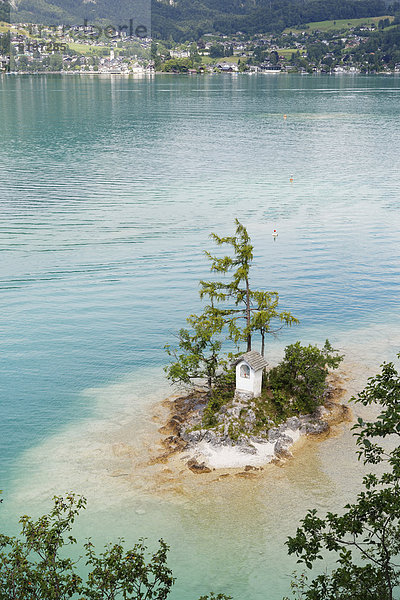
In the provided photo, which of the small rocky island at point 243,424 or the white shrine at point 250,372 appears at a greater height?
the white shrine at point 250,372

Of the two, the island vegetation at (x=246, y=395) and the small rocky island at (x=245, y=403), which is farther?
the island vegetation at (x=246, y=395)

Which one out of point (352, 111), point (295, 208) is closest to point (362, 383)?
point (295, 208)

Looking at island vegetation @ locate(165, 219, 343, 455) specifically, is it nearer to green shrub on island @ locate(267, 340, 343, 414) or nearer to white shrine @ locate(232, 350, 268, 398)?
green shrub on island @ locate(267, 340, 343, 414)

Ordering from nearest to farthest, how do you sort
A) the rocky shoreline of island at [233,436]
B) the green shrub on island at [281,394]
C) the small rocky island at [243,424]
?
1. the rocky shoreline of island at [233,436]
2. the small rocky island at [243,424]
3. the green shrub on island at [281,394]

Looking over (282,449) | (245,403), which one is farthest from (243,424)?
(282,449)

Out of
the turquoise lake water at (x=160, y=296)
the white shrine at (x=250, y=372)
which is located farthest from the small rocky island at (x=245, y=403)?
the turquoise lake water at (x=160, y=296)

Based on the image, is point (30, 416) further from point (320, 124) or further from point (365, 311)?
point (320, 124)

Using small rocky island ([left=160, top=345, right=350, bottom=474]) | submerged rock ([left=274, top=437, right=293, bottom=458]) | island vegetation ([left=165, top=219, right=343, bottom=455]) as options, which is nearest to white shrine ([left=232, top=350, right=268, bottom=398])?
small rocky island ([left=160, top=345, right=350, bottom=474])

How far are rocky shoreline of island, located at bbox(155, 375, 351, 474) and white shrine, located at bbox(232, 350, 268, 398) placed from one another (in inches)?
19.4

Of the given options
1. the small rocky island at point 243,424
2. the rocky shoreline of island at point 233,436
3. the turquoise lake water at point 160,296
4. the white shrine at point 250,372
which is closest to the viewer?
the turquoise lake water at point 160,296

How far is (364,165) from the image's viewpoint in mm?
95062

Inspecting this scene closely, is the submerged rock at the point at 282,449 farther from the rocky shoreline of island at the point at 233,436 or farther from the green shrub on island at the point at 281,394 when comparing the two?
the green shrub on island at the point at 281,394

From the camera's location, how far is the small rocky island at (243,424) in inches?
1089

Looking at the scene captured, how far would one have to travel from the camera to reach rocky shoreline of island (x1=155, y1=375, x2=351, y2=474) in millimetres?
27484
